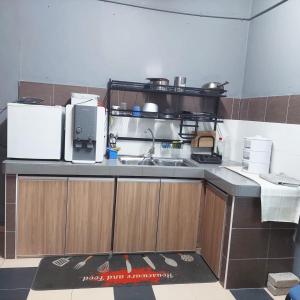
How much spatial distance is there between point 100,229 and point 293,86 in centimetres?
195

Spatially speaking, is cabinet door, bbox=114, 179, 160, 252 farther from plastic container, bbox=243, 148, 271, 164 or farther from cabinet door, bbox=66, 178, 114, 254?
plastic container, bbox=243, 148, 271, 164

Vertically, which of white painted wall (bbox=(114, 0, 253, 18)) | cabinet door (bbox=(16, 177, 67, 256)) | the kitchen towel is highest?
white painted wall (bbox=(114, 0, 253, 18))

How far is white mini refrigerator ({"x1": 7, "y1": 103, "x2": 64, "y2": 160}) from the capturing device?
2.27 metres

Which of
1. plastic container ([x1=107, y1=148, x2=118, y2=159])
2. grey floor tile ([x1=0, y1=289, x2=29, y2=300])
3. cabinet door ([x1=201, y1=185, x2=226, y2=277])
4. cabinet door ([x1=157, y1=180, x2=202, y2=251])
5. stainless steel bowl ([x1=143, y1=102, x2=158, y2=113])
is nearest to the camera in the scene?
grey floor tile ([x1=0, y1=289, x2=29, y2=300])

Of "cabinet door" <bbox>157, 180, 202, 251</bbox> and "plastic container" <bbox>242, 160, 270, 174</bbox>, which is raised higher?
"plastic container" <bbox>242, 160, 270, 174</bbox>

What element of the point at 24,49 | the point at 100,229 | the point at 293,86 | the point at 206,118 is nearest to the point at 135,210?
the point at 100,229

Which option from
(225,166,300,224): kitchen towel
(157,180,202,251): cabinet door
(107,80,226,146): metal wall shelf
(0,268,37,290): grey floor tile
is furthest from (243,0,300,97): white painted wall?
(0,268,37,290): grey floor tile

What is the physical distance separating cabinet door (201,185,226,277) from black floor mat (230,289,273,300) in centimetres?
19

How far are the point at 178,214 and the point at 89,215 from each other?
76 cm

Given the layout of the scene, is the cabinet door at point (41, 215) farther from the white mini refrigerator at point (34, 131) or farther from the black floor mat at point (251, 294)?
the black floor mat at point (251, 294)

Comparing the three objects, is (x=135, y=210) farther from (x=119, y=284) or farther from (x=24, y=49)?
(x=24, y=49)

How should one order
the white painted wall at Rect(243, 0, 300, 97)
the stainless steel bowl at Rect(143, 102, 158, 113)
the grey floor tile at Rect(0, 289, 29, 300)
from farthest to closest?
the stainless steel bowl at Rect(143, 102, 158, 113) → the white painted wall at Rect(243, 0, 300, 97) → the grey floor tile at Rect(0, 289, 29, 300)

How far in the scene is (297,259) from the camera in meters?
2.17

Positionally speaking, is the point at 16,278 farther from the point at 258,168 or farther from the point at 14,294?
the point at 258,168
